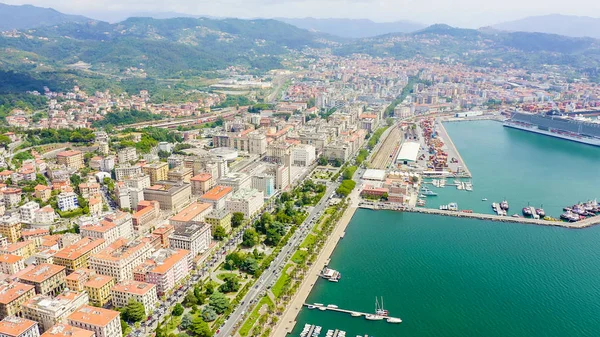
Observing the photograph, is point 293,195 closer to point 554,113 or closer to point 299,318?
point 299,318

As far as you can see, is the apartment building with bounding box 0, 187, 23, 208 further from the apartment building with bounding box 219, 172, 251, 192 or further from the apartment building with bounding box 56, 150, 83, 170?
the apartment building with bounding box 219, 172, 251, 192

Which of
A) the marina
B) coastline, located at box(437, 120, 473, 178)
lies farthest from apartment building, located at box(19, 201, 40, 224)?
coastline, located at box(437, 120, 473, 178)

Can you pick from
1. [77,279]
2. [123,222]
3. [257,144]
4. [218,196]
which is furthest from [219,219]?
[257,144]

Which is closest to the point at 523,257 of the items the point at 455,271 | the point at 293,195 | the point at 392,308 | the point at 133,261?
the point at 455,271

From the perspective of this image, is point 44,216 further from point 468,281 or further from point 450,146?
point 450,146

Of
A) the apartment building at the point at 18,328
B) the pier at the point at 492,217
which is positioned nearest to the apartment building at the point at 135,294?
the apartment building at the point at 18,328
